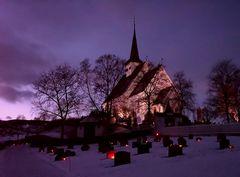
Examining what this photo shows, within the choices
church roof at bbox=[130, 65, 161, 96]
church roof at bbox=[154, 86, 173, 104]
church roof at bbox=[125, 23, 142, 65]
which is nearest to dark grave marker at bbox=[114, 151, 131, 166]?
church roof at bbox=[130, 65, 161, 96]

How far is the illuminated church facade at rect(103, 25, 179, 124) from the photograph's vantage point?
1996 inches

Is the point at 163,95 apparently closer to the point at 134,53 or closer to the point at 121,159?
the point at 134,53

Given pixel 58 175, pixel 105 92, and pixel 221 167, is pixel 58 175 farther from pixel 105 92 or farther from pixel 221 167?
pixel 105 92

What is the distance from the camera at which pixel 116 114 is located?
56812 mm

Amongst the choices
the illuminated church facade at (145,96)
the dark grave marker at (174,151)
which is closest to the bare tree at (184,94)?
the illuminated church facade at (145,96)

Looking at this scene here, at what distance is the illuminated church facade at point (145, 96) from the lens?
166ft

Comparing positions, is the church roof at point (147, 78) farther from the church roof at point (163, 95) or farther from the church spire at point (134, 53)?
the church spire at point (134, 53)

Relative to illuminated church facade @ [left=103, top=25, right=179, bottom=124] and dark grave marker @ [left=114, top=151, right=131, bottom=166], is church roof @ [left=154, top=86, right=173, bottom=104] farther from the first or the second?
dark grave marker @ [left=114, top=151, right=131, bottom=166]

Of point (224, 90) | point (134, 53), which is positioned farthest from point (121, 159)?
point (134, 53)

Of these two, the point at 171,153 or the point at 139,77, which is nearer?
the point at 171,153

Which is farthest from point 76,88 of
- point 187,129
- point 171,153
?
point 171,153

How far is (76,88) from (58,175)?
32599 mm

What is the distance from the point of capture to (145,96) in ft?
172

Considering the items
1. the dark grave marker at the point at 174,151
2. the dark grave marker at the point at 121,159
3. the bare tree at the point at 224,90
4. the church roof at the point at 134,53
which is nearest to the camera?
the dark grave marker at the point at 121,159
